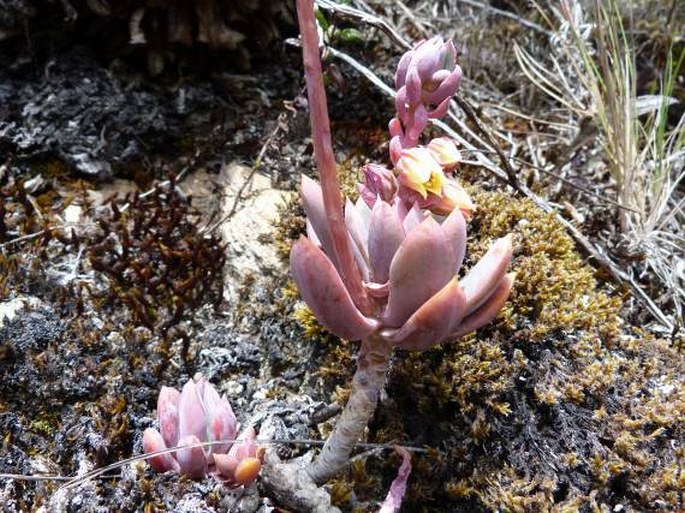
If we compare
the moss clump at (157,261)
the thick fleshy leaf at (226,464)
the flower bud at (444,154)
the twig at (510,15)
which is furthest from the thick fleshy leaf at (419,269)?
the twig at (510,15)

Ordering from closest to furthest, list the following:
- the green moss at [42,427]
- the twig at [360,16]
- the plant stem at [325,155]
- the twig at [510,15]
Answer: the plant stem at [325,155] < the green moss at [42,427] < the twig at [360,16] < the twig at [510,15]

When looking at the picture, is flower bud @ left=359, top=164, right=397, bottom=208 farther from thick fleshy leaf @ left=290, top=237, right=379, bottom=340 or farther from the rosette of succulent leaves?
thick fleshy leaf @ left=290, top=237, right=379, bottom=340

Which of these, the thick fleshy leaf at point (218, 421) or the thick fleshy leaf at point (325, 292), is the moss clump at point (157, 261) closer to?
the thick fleshy leaf at point (218, 421)

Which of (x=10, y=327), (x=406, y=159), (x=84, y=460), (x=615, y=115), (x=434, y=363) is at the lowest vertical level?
(x=84, y=460)

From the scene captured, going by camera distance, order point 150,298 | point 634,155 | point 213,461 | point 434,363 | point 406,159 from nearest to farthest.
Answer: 1. point 406,159
2. point 213,461
3. point 434,363
4. point 150,298
5. point 634,155

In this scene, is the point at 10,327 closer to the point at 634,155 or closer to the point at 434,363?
the point at 434,363

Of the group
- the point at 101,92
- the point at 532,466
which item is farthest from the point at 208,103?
the point at 532,466

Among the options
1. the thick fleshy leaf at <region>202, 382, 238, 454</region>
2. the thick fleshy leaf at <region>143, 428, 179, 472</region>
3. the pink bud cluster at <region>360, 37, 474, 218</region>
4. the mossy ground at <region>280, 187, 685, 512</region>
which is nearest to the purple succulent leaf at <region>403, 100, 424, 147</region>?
the pink bud cluster at <region>360, 37, 474, 218</region>
